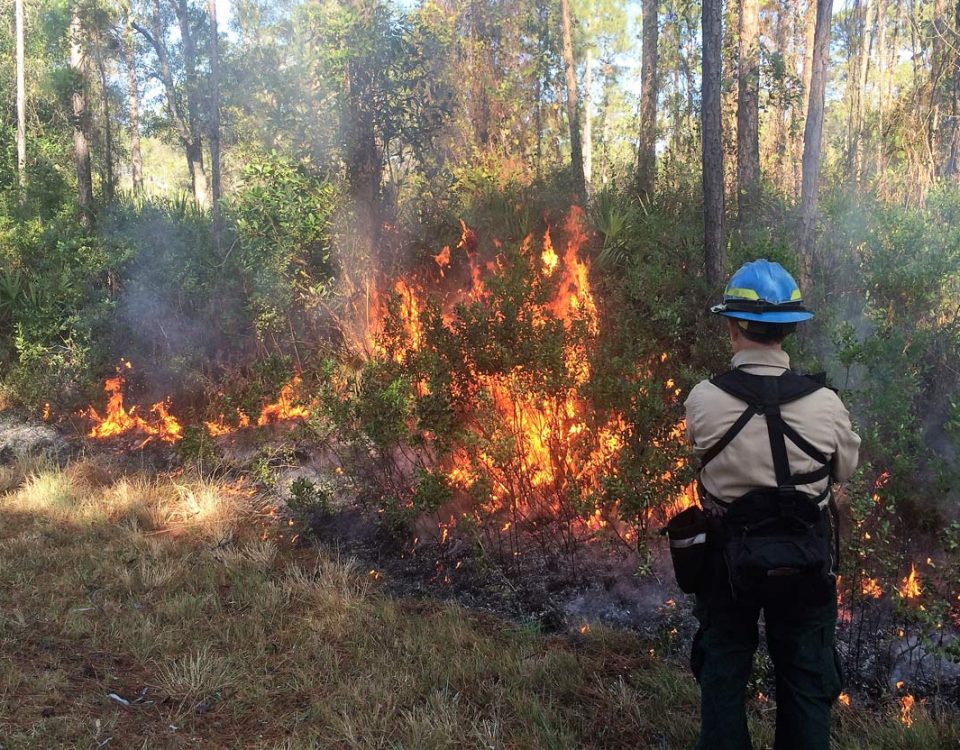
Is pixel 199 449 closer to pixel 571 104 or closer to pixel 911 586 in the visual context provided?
pixel 911 586

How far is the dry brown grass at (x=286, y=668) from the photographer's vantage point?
3148 millimetres

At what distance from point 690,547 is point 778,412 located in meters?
0.57

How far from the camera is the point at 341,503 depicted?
629 cm

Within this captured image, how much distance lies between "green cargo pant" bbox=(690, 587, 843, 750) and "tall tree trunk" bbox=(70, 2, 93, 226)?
13.0 metres

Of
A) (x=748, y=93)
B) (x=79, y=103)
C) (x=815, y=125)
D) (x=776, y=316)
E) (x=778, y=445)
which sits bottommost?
(x=778, y=445)

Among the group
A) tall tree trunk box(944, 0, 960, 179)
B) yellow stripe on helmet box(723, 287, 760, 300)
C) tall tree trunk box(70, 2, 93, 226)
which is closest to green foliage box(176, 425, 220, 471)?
yellow stripe on helmet box(723, 287, 760, 300)

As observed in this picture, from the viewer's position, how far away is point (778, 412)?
2217 millimetres

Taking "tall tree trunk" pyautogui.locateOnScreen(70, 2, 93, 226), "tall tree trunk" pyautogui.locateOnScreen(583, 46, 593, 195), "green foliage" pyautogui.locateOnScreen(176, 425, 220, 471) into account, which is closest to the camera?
"green foliage" pyautogui.locateOnScreen(176, 425, 220, 471)

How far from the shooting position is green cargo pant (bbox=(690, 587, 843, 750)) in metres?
2.29

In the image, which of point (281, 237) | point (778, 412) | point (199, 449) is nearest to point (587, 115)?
point (281, 237)

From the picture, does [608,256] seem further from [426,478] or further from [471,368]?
[426,478]

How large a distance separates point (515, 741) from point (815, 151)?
27.0 ft

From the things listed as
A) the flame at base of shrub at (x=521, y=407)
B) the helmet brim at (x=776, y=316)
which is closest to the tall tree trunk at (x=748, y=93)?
the flame at base of shrub at (x=521, y=407)

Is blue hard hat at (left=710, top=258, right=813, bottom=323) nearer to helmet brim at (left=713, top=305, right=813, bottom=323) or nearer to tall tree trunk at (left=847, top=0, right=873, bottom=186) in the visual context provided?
helmet brim at (left=713, top=305, right=813, bottom=323)
